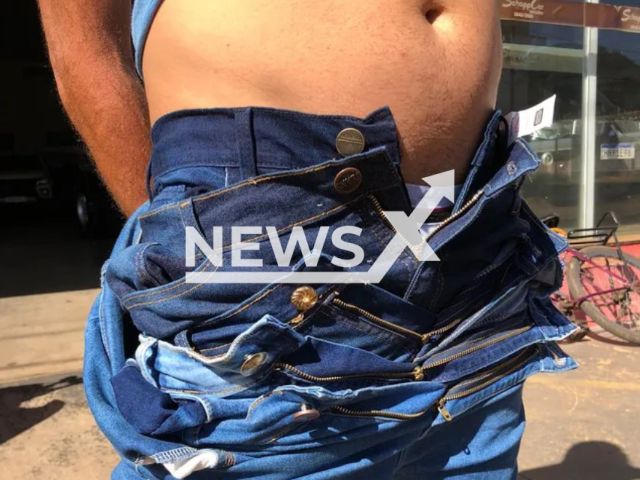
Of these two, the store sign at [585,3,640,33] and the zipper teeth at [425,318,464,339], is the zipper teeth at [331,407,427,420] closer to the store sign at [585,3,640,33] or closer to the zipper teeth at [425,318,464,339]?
the zipper teeth at [425,318,464,339]

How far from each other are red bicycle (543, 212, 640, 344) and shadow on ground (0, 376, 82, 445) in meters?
3.25

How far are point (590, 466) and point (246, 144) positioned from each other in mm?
2637

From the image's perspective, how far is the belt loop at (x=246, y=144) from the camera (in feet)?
3.01

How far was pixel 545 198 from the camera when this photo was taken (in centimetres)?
663

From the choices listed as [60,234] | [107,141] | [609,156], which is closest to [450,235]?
[107,141]

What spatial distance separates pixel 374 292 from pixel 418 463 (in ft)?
1.26

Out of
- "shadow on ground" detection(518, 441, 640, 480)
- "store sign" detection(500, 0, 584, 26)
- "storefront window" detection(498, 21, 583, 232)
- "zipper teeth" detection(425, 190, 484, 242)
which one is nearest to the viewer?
"zipper teeth" detection(425, 190, 484, 242)

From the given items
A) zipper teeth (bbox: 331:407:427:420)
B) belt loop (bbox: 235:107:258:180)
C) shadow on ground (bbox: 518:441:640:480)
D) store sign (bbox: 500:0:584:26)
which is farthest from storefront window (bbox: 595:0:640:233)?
belt loop (bbox: 235:107:258:180)

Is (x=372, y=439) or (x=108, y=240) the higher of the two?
(x=372, y=439)

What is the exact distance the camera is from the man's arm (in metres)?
1.15

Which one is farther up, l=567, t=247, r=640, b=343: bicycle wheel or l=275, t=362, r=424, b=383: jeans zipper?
l=275, t=362, r=424, b=383: jeans zipper

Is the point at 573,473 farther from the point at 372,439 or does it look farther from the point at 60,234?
the point at 60,234

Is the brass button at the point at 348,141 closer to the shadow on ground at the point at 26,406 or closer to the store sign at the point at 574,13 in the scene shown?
the shadow on ground at the point at 26,406

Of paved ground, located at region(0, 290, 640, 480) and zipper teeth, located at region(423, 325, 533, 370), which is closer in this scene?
zipper teeth, located at region(423, 325, 533, 370)
